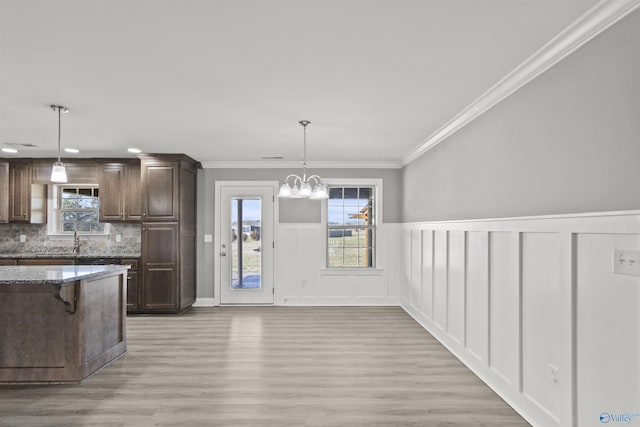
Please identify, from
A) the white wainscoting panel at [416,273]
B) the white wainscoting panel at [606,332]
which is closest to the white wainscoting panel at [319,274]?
the white wainscoting panel at [416,273]

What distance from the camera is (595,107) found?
1951 mm

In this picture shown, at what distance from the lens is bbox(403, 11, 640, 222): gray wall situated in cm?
177

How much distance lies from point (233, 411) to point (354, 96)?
264cm

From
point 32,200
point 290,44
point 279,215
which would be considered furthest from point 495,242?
point 32,200

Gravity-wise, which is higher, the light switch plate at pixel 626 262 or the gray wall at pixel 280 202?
the gray wall at pixel 280 202

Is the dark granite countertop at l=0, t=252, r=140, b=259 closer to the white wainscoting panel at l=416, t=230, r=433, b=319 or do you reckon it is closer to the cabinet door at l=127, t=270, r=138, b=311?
the cabinet door at l=127, t=270, r=138, b=311

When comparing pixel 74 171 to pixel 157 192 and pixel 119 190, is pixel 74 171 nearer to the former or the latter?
pixel 119 190

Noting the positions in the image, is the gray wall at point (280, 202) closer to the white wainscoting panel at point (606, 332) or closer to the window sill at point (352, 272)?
the window sill at point (352, 272)

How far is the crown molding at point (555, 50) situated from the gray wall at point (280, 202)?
2.78m

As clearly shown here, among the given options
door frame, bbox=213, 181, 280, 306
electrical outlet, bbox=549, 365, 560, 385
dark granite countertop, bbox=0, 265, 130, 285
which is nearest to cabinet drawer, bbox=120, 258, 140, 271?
door frame, bbox=213, 181, 280, 306

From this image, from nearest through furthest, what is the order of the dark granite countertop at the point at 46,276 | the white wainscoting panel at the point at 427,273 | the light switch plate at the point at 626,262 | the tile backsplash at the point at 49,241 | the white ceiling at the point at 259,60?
the light switch plate at the point at 626,262 → the white ceiling at the point at 259,60 → the dark granite countertop at the point at 46,276 → the white wainscoting panel at the point at 427,273 → the tile backsplash at the point at 49,241

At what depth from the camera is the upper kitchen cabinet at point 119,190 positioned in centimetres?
575

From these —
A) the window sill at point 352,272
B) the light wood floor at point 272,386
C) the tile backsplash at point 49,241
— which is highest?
the tile backsplash at point 49,241

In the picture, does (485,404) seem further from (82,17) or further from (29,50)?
(29,50)
